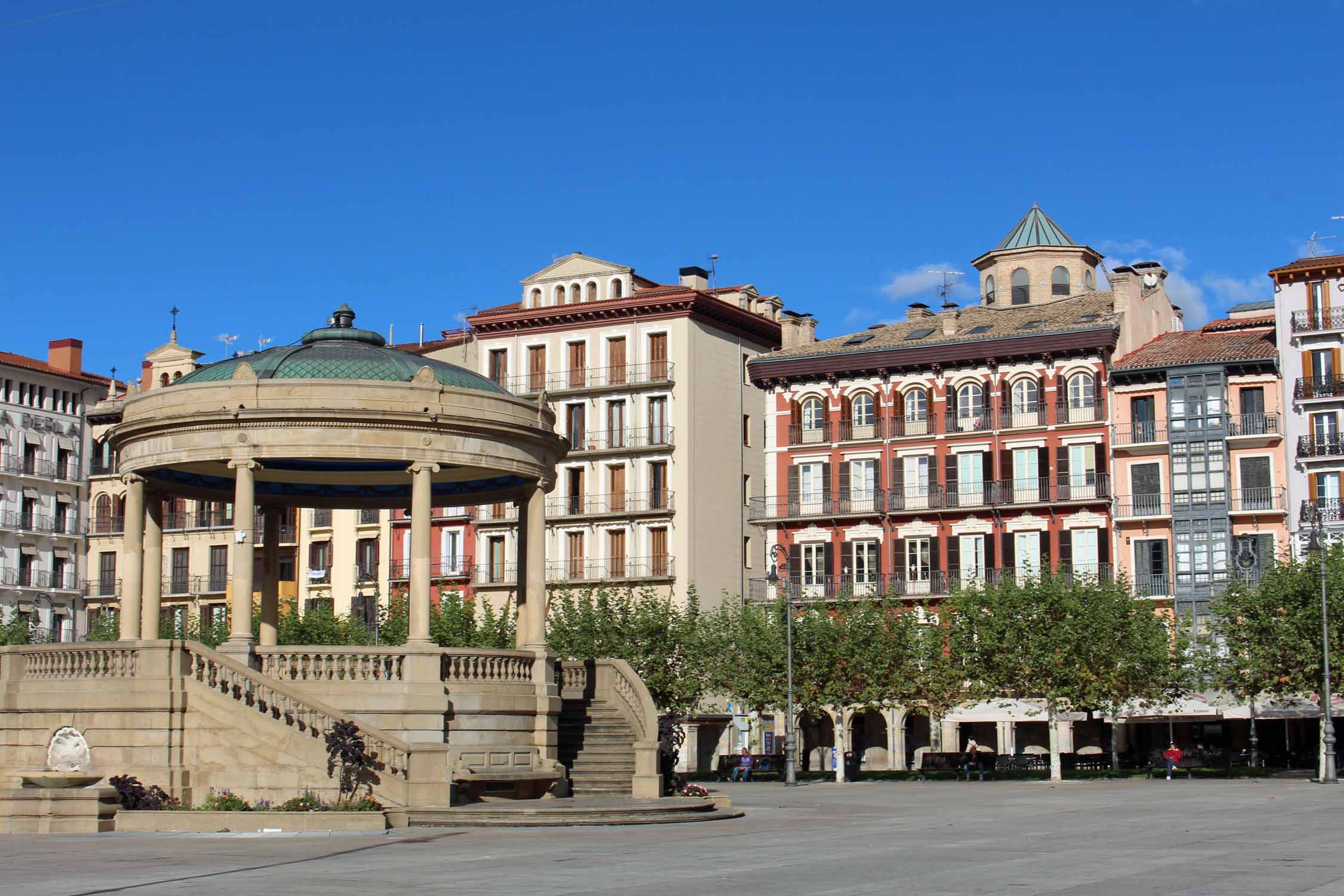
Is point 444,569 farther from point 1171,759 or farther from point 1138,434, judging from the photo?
point 1171,759

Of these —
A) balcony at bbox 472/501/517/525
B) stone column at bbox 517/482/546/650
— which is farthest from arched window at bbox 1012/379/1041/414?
stone column at bbox 517/482/546/650

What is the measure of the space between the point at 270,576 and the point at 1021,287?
63.3 meters

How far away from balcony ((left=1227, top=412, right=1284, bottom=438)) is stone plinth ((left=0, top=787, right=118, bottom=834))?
2432 inches

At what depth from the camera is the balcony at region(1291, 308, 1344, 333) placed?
82625 mm

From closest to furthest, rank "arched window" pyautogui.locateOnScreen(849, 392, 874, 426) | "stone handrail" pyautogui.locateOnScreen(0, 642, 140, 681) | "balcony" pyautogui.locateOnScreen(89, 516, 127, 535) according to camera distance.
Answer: "stone handrail" pyautogui.locateOnScreen(0, 642, 140, 681)
"arched window" pyautogui.locateOnScreen(849, 392, 874, 426)
"balcony" pyautogui.locateOnScreen(89, 516, 127, 535)

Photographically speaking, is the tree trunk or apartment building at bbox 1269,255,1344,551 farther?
apartment building at bbox 1269,255,1344,551

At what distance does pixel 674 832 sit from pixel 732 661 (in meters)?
44.4

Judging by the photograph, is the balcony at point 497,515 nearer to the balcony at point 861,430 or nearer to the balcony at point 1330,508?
the balcony at point 861,430

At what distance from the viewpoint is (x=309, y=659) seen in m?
38.3

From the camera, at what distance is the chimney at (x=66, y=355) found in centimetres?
11231

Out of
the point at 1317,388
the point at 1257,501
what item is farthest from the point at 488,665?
the point at 1317,388

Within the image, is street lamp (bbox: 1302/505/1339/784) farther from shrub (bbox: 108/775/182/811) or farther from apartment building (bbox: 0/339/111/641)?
apartment building (bbox: 0/339/111/641)

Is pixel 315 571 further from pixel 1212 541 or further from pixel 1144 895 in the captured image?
pixel 1144 895

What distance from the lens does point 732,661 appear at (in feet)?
253
